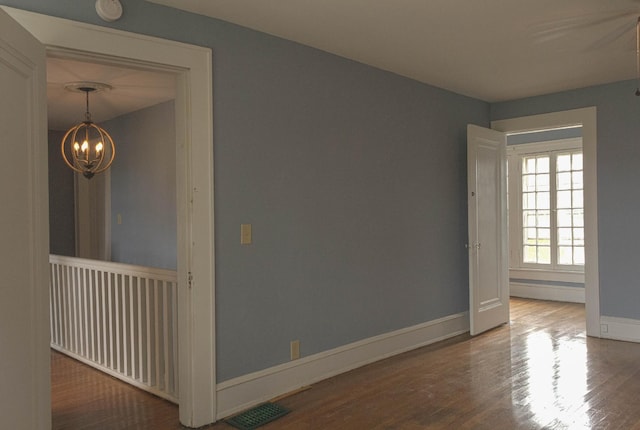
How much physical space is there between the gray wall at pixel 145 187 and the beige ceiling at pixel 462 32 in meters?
2.16

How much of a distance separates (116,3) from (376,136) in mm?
2277

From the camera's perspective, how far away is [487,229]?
5.30 meters

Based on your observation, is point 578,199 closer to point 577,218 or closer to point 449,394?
point 577,218

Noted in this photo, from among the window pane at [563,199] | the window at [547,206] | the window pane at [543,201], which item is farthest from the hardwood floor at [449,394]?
the window pane at [543,201]

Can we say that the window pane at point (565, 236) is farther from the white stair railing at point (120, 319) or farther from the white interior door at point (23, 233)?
the white interior door at point (23, 233)

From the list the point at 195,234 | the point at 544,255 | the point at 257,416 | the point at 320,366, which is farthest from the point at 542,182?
the point at 195,234

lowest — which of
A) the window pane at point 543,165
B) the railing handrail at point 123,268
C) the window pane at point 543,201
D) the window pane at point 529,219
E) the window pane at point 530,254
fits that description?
the window pane at point 530,254

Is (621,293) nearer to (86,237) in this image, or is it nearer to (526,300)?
(526,300)

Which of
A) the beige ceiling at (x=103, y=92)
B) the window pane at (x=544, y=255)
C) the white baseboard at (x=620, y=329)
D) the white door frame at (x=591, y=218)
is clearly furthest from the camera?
the window pane at (x=544, y=255)

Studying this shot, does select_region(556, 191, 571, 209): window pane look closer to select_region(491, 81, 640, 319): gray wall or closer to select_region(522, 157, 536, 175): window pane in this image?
select_region(522, 157, 536, 175): window pane

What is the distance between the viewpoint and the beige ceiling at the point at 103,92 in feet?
12.8

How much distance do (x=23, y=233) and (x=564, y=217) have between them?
6850 mm

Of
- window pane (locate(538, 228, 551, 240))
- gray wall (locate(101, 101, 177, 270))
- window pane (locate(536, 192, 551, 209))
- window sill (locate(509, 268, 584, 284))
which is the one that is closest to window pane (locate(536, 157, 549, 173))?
window pane (locate(536, 192, 551, 209))

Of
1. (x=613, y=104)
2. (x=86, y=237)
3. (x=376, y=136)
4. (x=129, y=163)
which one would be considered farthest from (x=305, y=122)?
(x=86, y=237)
